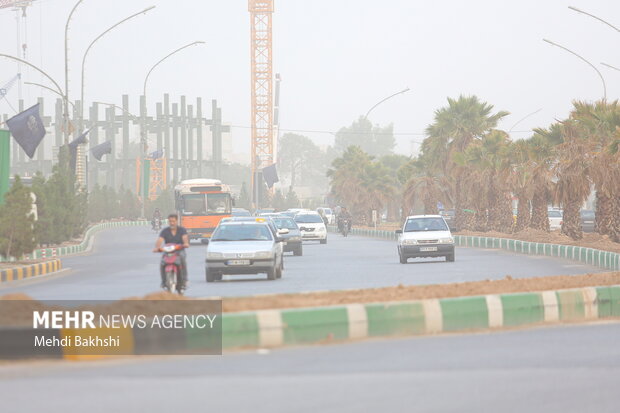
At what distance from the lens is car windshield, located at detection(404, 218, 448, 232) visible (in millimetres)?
38250

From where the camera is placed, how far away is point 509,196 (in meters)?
Result: 61.8

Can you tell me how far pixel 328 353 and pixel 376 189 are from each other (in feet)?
274

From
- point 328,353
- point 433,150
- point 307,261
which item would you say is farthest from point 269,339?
point 433,150

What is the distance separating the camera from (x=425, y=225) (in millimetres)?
38531

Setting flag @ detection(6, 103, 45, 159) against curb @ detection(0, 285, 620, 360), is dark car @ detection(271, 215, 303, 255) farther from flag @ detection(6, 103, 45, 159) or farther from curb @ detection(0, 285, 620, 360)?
curb @ detection(0, 285, 620, 360)

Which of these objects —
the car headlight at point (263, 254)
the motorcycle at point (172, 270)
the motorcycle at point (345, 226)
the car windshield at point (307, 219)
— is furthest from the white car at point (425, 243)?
the motorcycle at point (345, 226)

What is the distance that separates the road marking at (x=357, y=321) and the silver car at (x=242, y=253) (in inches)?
516

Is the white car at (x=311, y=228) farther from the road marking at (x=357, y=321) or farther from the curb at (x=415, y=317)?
the road marking at (x=357, y=321)

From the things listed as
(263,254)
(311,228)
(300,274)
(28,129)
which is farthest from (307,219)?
(263,254)

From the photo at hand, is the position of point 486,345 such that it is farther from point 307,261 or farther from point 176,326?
point 307,261

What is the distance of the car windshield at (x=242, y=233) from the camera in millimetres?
29234

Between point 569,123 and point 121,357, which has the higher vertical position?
point 569,123

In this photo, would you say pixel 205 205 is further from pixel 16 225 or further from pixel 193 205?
pixel 16 225

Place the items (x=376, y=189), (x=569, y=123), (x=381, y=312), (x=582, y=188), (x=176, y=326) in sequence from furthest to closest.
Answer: (x=376, y=189)
(x=569, y=123)
(x=582, y=188)
(x=381, y=312)
(x=176, y=326)
